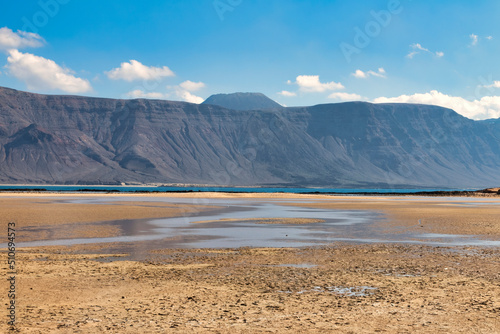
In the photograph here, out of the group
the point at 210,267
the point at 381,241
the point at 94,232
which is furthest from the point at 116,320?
the point at 94,232

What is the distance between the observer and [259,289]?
12.3m

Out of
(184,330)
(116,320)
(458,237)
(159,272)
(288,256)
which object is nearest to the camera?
(184,330)

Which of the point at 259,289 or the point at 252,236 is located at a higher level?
the point at 259,289

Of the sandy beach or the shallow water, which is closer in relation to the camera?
the sandy beach

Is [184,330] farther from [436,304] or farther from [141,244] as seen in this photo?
[141,244]

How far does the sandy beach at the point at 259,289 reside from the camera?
30.5 ft

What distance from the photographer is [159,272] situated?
47.6 feet

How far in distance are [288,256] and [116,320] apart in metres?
9.32

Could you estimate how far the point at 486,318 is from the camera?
9.59 m

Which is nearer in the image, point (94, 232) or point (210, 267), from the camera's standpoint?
point (210, 267)

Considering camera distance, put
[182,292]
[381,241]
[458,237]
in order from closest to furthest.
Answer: [182,292], [381,241], [458,237]

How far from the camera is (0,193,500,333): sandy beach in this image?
9.30 meters

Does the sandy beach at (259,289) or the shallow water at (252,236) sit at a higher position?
the sandy beach at (259,289)

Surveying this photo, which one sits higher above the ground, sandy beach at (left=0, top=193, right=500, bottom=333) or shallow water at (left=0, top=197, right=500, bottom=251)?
sandy beach at (left=0, top=193, right=500, bottom=333)
